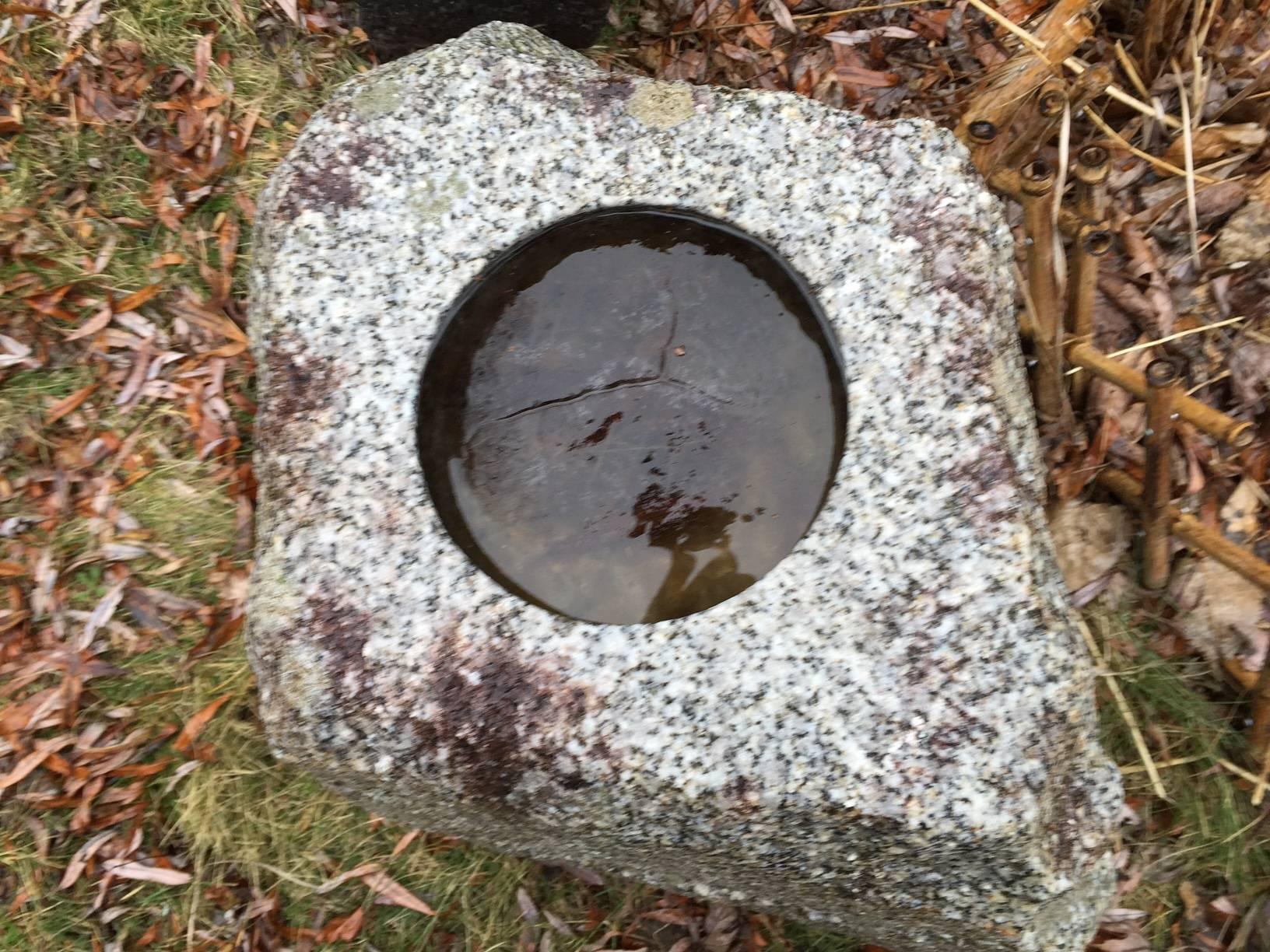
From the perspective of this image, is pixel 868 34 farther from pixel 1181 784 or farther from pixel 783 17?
pixel 1181 784

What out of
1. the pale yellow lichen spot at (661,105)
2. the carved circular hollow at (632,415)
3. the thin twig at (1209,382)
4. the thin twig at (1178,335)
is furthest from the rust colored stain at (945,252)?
the thin twig at (1209,382)

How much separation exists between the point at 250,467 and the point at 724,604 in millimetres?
1667

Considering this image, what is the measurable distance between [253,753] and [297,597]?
107cm

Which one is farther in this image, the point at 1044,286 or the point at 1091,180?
the point at 1044,286

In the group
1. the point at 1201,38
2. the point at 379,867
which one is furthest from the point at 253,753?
the point at 1201,38

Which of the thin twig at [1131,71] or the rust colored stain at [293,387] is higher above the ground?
the thin twig at [1131,71]

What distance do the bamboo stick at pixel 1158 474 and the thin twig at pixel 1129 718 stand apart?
22cm

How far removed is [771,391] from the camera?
1.80m

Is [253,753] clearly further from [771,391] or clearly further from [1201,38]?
[1201,38]

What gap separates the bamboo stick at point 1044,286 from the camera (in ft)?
6.48

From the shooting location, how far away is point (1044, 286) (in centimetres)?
216

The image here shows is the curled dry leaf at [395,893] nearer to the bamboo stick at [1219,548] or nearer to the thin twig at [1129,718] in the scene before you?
the thin twig at [1129,718]

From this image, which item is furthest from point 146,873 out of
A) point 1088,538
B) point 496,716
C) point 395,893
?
point 1088,538

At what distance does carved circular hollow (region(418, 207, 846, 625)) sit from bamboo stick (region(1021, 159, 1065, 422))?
2.01 feet
